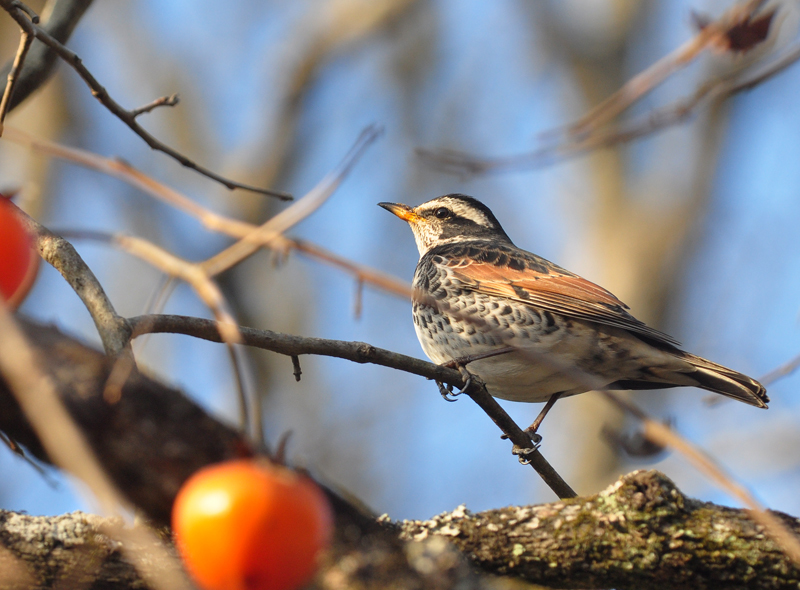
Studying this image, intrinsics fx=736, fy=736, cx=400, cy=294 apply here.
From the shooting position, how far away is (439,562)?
1.90m

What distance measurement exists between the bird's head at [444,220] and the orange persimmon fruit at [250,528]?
5.42 metres

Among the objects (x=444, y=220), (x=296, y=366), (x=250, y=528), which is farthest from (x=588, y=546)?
(x=444, y=220)

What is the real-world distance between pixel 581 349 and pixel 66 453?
422 cm

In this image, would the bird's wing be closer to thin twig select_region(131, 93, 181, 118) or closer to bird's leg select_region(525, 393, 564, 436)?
bird's leg select_region(525, 393, 564, 436)

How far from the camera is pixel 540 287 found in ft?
16.8

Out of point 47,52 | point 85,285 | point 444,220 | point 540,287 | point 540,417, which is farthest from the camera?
point 444,220

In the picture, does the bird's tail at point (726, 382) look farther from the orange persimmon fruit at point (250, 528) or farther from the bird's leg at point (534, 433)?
the orange persimmon fruit at point (250, 528)

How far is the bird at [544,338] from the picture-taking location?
4680 mm

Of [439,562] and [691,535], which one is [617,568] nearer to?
[691,535]

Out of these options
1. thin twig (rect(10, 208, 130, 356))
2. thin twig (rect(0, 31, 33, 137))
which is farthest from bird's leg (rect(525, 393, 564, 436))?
thin twig (rect(0, 31, 33, 137))

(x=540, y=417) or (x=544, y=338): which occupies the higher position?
(x=544, y=338)

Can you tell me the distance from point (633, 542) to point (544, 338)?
2426 millimetres

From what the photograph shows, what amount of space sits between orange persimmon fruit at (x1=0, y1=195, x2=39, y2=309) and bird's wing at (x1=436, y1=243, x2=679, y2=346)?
3802 mm

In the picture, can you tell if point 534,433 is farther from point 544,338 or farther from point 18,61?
point 18,61
